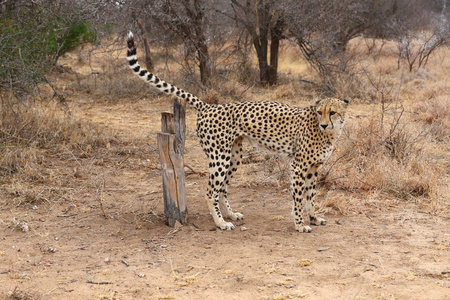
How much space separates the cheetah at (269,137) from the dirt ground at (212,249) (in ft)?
0.86

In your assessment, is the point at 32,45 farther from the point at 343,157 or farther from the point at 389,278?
the point at 389,278

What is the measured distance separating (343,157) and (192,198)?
1899mm

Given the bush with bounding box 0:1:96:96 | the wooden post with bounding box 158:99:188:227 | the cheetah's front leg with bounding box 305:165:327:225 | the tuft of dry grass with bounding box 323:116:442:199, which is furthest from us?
the bush with bounding box 0:1:96:96

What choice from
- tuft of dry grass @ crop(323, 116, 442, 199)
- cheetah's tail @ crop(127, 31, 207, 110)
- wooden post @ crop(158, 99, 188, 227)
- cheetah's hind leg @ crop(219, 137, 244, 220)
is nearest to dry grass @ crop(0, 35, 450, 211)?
tuft of dry grass @ crop(323, 116, 442, 199)

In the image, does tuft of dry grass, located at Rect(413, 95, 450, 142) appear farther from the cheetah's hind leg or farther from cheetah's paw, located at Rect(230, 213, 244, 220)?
cheetah's paw, located at Rect(230, 213, 244, 220)

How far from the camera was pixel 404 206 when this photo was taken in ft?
15.8

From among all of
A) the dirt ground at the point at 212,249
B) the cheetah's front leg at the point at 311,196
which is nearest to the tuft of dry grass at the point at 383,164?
the dirt ground at the point at 212,249

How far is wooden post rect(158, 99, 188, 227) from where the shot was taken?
4.28m

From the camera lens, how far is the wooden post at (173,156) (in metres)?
4.28

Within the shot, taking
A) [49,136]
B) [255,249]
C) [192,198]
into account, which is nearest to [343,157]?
[192,198]

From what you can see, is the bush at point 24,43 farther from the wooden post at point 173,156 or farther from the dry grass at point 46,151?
the wooden post at point 173,156

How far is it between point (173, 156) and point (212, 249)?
864 millimetres

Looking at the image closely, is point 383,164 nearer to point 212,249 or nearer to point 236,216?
point 236,216

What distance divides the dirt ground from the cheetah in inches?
10.3
